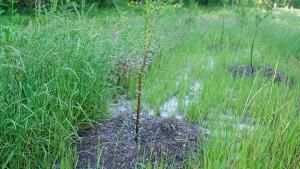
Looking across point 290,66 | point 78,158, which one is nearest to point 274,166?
point 78,158

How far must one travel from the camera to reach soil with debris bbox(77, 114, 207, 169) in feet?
7.83

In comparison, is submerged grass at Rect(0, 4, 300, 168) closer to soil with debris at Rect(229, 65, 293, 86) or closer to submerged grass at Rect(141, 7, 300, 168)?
submerged grass at Rect(141, 7, 300, 168)

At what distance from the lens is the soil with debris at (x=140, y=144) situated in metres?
2.39

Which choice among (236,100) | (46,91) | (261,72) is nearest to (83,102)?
(46,91)

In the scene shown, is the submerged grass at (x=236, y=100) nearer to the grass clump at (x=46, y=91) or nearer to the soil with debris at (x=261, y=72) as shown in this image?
the soil with debris at (x=261, y=72)

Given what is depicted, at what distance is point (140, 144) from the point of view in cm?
261

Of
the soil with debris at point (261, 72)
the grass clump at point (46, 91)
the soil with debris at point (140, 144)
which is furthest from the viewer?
the soil with debris at point (261, 72)

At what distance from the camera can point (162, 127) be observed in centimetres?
283

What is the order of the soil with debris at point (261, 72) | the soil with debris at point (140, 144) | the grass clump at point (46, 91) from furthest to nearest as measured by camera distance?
the soil with debris at point (261, 72) < the soil with debris at point (140, 144) < the grass clump at point (46, 91)

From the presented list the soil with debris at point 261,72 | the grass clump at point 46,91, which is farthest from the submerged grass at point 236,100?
the grass clump at point 46,91

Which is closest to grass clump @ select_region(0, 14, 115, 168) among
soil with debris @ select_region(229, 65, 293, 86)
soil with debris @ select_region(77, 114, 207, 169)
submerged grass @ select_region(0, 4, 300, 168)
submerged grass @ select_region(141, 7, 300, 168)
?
submerged grass @ select_region(0, 4, 300, 168)

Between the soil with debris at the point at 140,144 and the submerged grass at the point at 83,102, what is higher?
the submerged grass at the point at 83,102

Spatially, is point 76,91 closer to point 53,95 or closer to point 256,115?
point 53,95

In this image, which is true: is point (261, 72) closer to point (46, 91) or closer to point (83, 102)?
point (83, 102)
